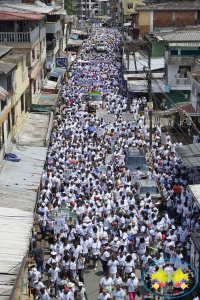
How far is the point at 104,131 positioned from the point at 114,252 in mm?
14883

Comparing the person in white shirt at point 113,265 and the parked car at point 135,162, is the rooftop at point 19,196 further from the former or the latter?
the parked car at point 135,162

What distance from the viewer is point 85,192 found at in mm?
22422

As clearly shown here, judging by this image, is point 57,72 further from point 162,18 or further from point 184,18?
point 184,18

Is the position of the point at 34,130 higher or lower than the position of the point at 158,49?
lower

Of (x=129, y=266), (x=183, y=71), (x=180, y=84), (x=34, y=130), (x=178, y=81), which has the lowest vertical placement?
(x=129, y=266)

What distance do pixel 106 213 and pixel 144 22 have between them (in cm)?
4485

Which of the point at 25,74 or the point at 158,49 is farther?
the point at 158,49

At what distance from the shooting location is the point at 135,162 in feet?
84.0

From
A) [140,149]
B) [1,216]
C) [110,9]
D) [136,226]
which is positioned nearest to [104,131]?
[140,149]

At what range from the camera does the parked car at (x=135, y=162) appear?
2442cm

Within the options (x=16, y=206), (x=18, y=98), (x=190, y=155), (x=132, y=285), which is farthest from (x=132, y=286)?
(x=18, y=98)

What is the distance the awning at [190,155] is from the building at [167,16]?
37.9m

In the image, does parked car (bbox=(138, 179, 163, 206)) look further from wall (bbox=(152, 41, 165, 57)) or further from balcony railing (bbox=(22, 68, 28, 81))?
wall (bbox=(152, 41, 165, 57))

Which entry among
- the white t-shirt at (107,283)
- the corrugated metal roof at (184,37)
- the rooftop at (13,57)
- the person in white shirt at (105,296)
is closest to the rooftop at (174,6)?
the corrugated metal roof at (184,37)
